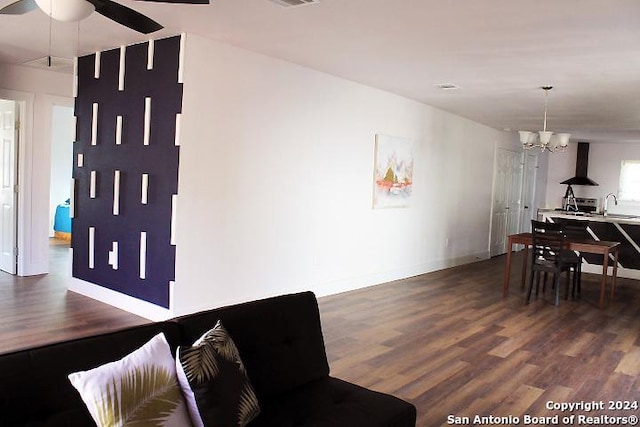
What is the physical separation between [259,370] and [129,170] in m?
3.37

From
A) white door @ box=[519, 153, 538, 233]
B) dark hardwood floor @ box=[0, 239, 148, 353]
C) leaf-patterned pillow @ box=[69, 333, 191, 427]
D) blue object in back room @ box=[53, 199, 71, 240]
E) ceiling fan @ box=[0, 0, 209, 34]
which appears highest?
ceiling fan @ box=[0, 0, 209, 34]

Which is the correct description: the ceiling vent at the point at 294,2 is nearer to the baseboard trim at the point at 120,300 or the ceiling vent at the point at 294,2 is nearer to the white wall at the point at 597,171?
the baseboard trim at the point at 120,300

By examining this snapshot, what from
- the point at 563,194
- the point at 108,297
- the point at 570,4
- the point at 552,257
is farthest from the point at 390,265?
the point at 563,194

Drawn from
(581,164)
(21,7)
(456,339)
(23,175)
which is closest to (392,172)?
(456,339)

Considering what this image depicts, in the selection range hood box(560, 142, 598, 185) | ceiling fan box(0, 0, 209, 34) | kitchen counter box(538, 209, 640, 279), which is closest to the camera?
ceiling fan box(0, 0, 209, 34)

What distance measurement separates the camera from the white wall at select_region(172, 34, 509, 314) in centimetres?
470

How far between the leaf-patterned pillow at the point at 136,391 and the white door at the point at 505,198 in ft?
29.9

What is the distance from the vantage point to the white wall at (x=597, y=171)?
12.0 metres

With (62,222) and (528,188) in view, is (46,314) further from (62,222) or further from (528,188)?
(528,188)

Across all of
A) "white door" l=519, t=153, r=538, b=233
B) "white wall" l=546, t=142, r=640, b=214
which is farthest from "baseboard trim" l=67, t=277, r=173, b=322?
"white wall" l=546, t=142, r=640, b=214

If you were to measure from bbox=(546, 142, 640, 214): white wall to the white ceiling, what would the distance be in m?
6.29

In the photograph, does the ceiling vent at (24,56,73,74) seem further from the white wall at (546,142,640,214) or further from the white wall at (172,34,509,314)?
the white wall at (546,142,640,214)

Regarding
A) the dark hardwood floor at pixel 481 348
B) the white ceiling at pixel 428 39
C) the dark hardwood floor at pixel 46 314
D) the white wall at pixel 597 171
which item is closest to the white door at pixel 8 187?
the dark hardwood floor at pixel 46 314

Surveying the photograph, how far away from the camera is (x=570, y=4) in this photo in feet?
10.7
